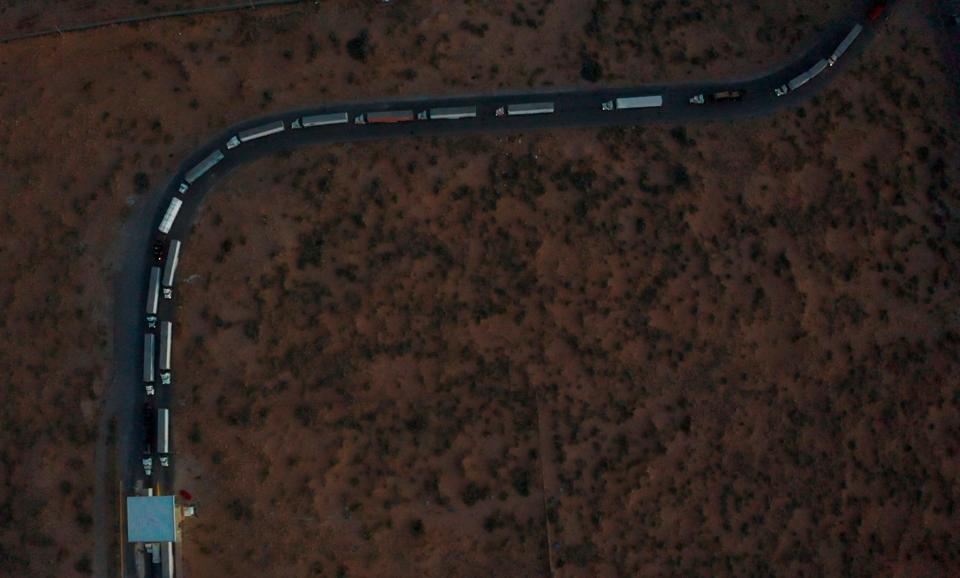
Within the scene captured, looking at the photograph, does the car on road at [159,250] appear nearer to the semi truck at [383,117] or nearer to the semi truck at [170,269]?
the semi truck at [170,269]

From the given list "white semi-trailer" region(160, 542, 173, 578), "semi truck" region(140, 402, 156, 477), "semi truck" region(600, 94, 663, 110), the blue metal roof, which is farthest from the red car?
"white semi-trailer" region(160, 542, 173, 578)

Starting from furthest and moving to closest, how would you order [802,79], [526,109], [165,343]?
[802,79], [526,109], [165,343]

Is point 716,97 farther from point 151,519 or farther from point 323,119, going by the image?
point 151,519

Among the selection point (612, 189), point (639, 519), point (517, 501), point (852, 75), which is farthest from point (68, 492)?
point (852, 75)

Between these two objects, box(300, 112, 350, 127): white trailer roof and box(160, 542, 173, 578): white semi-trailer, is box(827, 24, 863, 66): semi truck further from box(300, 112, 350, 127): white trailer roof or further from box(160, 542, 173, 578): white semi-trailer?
box(160, 542, 173, 578): white semi-trailer

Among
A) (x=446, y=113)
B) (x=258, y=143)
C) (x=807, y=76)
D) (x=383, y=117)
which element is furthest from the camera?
(x=807, y=76)

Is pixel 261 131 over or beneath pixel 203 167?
over

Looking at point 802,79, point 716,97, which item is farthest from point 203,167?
point 802,79
